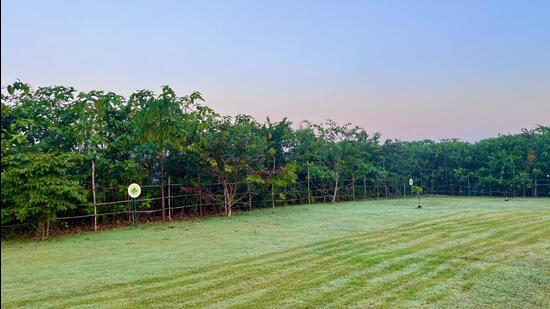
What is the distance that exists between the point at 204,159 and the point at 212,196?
1.36 m

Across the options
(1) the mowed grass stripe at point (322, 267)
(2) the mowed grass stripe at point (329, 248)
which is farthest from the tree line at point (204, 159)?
(1) the mowed grass stripe at point (322, 267)

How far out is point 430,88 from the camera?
13023 millimetres

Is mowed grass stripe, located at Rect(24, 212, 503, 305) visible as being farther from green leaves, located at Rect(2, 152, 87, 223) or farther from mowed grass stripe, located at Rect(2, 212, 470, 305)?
green leaves, located at Rect(2, 152, 87, 223)

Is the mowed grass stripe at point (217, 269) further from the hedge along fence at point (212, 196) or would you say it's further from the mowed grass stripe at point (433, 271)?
the mowed grass stripe at point (433, 271)

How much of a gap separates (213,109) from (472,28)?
23.2 feet

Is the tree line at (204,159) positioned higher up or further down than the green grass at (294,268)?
higher up

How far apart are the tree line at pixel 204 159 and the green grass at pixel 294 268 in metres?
0.92

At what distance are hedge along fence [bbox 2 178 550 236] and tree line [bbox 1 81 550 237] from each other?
47 mm

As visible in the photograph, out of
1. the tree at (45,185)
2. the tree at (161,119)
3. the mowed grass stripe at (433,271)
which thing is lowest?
the mowed grass stripe at (433,271)

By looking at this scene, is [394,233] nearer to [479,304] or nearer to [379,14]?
[479,304]

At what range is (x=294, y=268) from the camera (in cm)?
487

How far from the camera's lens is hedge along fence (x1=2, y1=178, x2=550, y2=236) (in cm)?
995

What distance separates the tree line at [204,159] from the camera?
7668 millimetres

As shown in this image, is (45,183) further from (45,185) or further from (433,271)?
(433,271)
